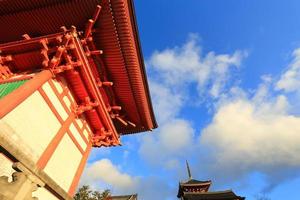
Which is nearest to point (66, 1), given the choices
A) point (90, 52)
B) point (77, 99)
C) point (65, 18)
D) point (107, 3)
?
point (65, 18)

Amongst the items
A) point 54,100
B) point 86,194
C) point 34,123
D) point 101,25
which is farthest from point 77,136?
point 86,194

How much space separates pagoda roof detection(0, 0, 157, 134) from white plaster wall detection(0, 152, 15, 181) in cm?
402

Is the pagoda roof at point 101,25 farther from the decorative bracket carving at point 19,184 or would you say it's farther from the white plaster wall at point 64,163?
the decorative bracket carving at point 19,184

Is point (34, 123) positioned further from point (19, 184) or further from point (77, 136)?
point (77, 136)

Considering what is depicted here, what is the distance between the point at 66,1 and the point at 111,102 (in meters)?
4.19

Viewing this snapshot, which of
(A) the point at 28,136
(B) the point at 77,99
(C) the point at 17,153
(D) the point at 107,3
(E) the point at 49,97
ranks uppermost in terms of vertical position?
(D) the point at 107,3

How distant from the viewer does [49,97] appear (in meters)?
6.61

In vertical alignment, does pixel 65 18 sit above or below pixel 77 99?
above

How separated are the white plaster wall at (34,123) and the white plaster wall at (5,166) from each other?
519mm

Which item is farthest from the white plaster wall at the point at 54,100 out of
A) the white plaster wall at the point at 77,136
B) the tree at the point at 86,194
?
the tree at the point at 86,194

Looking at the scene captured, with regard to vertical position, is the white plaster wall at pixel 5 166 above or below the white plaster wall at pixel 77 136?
below

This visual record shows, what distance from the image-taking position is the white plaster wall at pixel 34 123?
5.32 meters

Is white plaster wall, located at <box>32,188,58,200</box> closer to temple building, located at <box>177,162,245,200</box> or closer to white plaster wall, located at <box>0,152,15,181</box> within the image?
white plaster wall, located at <box>0,152,15,181</box>

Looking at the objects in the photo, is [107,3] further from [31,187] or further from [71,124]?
[31,187]
